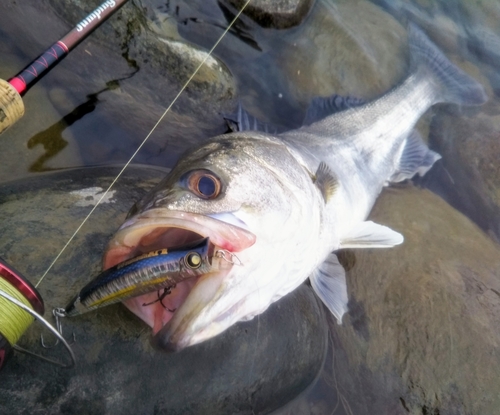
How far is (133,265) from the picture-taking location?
1682 mm

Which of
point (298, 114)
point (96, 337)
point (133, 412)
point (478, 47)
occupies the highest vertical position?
point (478, 47)

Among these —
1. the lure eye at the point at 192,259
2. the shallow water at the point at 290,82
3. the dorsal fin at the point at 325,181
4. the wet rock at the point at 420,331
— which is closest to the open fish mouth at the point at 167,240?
the lure eye at the point at 192,259

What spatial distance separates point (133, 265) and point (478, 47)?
5574 millimetres

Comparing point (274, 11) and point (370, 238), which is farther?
point (274, 11)

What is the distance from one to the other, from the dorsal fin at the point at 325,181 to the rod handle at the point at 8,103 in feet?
5.83

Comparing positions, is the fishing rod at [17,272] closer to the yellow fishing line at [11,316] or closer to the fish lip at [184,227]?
the yellow fishing line at [11,316]

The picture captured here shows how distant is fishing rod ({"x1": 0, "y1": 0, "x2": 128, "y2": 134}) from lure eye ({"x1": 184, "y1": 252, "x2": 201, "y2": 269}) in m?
1.49

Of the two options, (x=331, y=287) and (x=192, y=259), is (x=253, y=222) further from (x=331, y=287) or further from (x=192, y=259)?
(x=331, y=287)

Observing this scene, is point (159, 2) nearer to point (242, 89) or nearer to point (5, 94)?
point (242, 89)

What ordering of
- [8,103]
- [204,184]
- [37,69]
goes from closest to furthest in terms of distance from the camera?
[204,184]
[8,103]
[37,69]

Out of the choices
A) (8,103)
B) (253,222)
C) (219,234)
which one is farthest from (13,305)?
(8,103)

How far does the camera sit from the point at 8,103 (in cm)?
238

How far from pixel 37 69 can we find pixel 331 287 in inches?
89.5

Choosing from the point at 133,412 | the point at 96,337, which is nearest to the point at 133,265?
the point at 96,337
